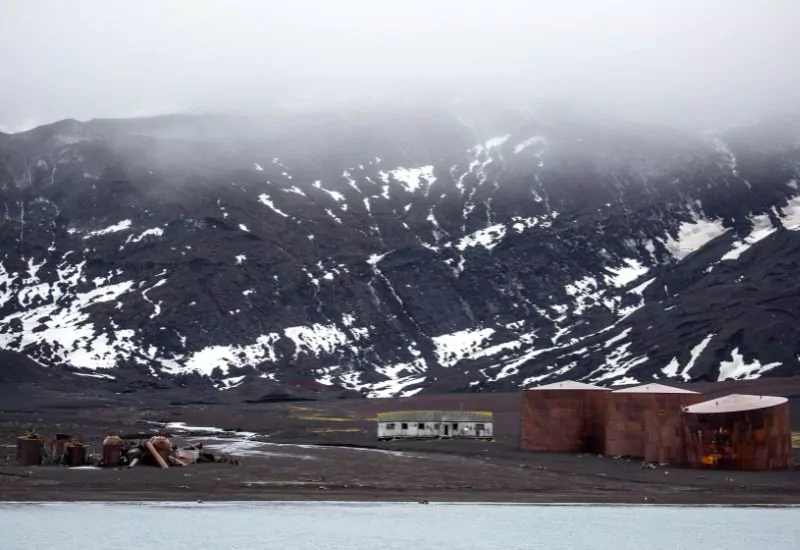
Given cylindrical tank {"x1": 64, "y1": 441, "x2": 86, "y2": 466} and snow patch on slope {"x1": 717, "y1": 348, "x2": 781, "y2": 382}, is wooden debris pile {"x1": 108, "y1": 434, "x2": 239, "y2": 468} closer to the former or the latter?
cylindrical tank {"x1": 64, "y1": 441, "x2": 86, "y2": 466}

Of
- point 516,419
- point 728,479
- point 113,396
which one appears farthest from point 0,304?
point 728,479

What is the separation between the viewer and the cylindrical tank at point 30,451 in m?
70.0

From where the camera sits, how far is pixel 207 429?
116000 millimetres

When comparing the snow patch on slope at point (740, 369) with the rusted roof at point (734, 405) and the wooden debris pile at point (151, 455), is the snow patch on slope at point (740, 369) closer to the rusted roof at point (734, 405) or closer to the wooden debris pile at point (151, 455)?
the rusted roof at point (734, 405)

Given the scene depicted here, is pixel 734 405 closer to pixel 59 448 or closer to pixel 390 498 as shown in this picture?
pixel 390 498

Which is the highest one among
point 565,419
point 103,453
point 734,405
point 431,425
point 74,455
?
point 734,405

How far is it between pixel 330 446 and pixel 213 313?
356 feet

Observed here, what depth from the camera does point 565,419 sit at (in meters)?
85.0

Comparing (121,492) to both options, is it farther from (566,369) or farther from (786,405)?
(566,369)

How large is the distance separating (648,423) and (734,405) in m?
7.78

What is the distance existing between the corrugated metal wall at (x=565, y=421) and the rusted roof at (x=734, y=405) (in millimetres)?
11588

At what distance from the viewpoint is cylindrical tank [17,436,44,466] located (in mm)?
70000

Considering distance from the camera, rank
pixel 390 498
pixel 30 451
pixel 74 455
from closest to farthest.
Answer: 1. pixel 390 498
2. pixel 30 451
3. pixel 74 455

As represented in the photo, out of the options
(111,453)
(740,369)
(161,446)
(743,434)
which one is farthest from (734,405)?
(740,369)
